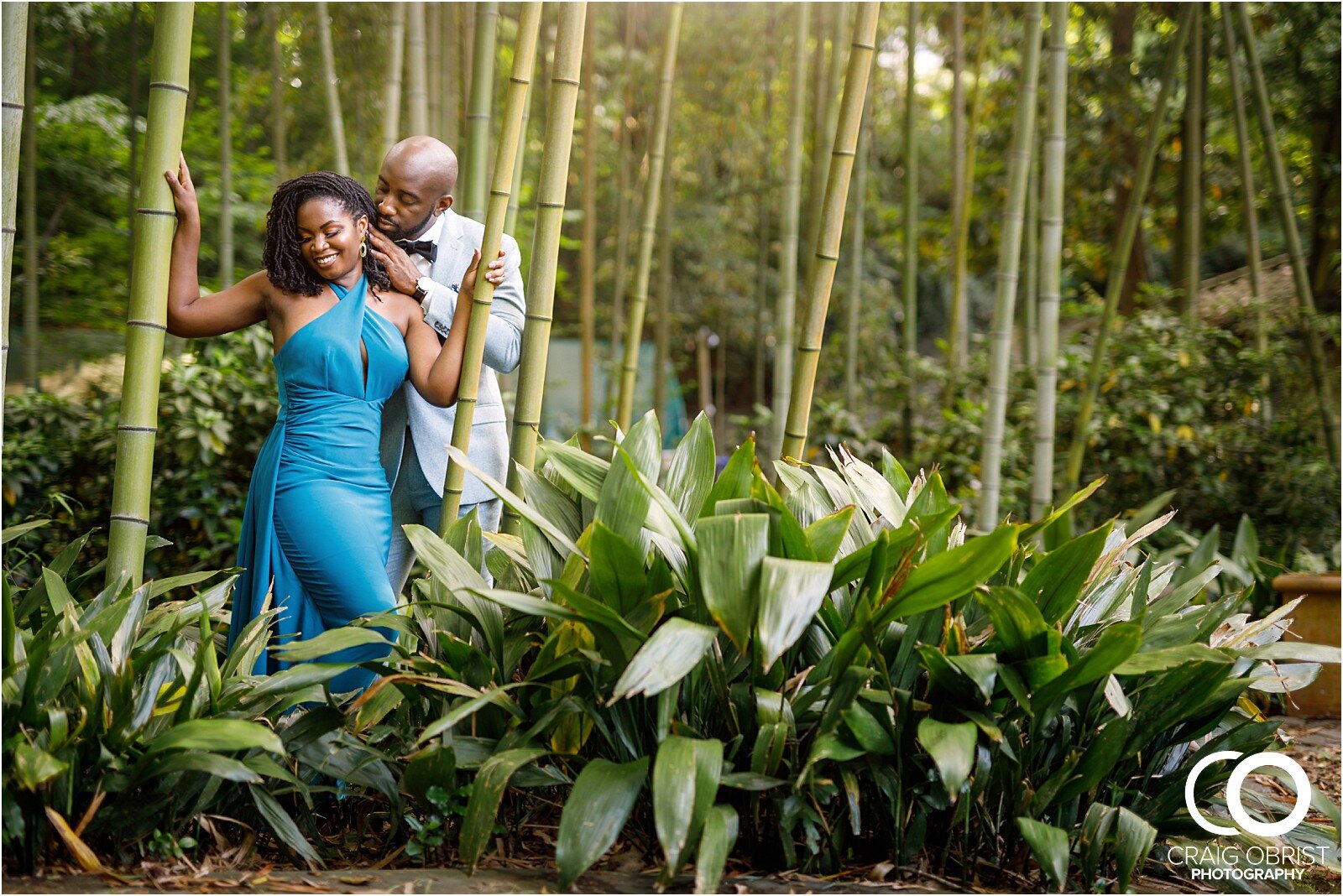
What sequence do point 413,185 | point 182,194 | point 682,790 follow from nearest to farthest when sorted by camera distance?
point 682,790 < point 182,194 < point 413,185

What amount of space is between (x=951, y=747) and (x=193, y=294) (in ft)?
5.38

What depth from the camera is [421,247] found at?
2.27 metres

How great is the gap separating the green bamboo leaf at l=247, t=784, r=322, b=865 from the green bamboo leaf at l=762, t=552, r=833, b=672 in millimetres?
794

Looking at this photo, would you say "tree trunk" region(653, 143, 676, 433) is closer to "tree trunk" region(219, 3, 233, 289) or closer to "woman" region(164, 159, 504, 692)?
"tree trunk" region(219, 3, 233, 289)

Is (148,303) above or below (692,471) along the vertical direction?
above

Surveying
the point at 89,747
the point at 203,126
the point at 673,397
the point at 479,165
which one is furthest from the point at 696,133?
the point at 89,747

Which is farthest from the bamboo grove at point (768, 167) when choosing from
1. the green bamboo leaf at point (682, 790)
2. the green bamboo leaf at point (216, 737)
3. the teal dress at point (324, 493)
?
the green bamboo leaf at point (682, 790)

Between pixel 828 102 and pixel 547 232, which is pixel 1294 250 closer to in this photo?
pixel 828 102

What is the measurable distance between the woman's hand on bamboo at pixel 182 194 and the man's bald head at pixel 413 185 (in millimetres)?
367

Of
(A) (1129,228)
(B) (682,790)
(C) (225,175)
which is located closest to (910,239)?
(A) (1129,228)

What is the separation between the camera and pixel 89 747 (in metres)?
1.52

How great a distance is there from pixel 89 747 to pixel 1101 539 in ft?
5.38

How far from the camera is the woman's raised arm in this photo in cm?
192

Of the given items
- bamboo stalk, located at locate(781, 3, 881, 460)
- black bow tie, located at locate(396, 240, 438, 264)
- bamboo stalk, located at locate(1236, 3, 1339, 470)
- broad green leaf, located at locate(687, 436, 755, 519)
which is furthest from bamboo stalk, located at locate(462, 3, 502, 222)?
bamboo stalk, located at locate(1236, 3, 1339, 470)
